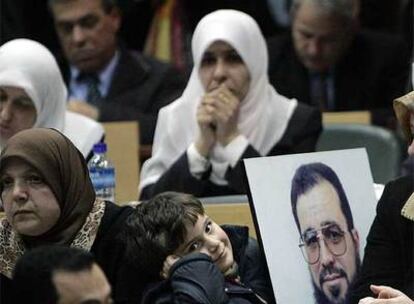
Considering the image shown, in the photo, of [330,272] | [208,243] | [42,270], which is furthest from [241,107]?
[42,270]

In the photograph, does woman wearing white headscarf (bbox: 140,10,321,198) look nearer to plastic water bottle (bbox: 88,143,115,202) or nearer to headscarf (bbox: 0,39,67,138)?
plastic water bottle (bbox: 88,143,115,202)

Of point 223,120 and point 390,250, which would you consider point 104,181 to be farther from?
point 390,250

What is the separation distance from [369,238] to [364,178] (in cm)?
39

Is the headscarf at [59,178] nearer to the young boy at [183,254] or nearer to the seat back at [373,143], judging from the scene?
the young boy at [183,254]

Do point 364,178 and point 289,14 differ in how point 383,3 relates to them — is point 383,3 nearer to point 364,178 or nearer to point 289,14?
point 289,14

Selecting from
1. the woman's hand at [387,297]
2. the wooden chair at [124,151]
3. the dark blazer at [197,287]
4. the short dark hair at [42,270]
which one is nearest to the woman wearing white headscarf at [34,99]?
the wooden chair at [124,151]

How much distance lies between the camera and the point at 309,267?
17.8 feet

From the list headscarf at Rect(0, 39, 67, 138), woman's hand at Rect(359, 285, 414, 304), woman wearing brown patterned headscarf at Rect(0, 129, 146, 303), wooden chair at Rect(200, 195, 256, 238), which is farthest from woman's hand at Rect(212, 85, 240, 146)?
woman's hand at Rect(359, 285, 414, 304)

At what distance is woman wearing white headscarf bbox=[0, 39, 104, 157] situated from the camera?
21.8 feet

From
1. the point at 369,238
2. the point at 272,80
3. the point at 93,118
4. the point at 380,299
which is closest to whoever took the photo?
the point at 380,299

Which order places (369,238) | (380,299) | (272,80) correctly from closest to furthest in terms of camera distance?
1. (380,299)
2. (369,238)
3. (272,80)

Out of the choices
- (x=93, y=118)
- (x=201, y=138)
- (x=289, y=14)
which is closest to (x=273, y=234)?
(x=201, y=138)

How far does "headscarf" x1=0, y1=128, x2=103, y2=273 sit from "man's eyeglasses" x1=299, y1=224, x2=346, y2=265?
0.74 meters

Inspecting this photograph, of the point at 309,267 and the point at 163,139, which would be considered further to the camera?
the point at 163,139
